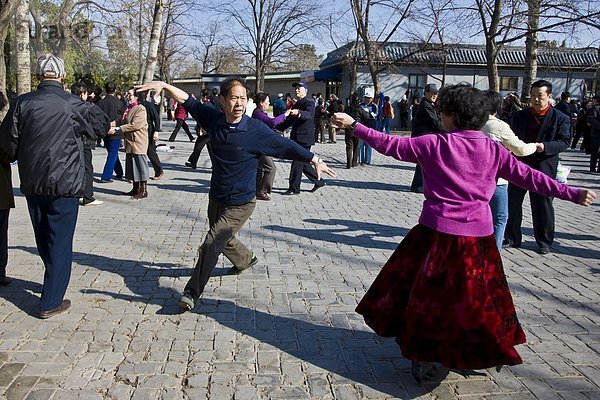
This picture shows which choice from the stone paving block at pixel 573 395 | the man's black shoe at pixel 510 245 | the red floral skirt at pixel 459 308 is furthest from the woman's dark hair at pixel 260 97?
the stone paving block at pixel 573 395

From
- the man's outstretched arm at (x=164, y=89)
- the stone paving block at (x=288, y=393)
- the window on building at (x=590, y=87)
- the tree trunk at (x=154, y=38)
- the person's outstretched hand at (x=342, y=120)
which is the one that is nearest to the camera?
the stone paving block at (x=288, y=393)

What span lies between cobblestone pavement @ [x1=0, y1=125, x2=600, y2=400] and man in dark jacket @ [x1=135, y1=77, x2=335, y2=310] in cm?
49

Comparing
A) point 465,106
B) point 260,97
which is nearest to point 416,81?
point 260,97

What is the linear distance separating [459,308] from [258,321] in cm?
177

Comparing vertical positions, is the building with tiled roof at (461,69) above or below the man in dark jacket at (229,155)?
above

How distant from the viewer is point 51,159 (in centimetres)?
417

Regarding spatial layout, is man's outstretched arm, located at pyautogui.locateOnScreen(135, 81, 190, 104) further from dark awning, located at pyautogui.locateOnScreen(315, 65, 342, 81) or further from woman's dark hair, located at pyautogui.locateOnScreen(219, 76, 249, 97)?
dark awning, located at pyautogui.locateOnScreen(315, 65, 342, 81)

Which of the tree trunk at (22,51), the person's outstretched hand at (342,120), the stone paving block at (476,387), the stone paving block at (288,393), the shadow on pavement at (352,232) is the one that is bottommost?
the stone paving block at (288,393)

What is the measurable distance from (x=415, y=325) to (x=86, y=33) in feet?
102

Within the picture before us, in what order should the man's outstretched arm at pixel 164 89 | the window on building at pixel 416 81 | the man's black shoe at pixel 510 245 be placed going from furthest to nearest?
the window on building at pixel 416 81 → the man's black shoe at pixel 510 245 → the man's outstretched arm at pixel 164 89

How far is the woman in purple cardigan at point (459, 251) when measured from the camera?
10.4 ft

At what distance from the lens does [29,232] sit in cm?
706

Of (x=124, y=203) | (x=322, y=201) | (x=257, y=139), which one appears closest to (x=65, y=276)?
(x=257, y=139)

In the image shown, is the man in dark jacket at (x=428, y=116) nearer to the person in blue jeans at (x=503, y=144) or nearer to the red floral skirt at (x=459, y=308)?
the person in blue jeans at (x=503, y=144)
